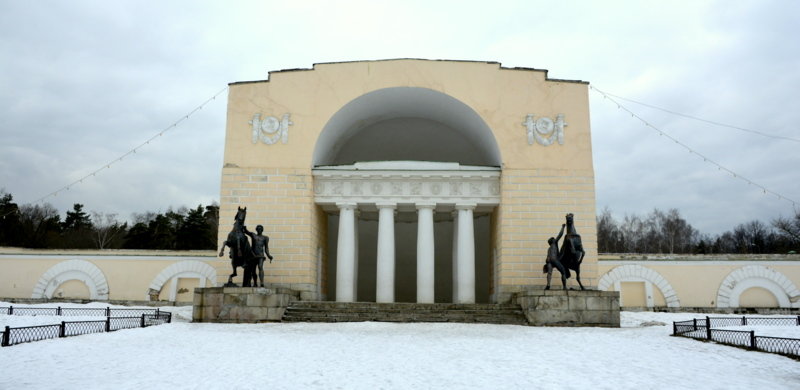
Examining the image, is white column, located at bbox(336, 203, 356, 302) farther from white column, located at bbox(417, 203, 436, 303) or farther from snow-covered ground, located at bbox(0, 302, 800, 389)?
snow-covered ground, located at bbox(0, 302, 800, 389)

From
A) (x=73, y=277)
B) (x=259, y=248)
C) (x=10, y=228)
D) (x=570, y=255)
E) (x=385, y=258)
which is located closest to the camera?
(x=570, y=255)

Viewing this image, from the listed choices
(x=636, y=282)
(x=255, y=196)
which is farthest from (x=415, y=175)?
(x=636, y=282)

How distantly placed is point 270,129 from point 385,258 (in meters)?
5.96

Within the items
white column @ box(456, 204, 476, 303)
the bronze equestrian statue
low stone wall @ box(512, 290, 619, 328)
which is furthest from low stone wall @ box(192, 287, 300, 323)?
the bronze equestrian statue

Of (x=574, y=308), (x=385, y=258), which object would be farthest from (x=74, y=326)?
(x=574, y=308)

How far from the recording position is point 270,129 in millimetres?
19594

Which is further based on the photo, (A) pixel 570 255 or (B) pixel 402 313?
(B) pixel 402 313

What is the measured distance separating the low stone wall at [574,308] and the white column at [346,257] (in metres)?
6.48

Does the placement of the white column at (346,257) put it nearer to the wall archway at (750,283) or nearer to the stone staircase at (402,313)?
the stone staircase at (402,313)

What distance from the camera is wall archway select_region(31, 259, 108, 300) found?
2330 centimetres

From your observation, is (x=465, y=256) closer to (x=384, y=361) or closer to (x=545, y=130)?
(x=545, y=130)

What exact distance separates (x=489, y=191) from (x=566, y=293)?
5.11m

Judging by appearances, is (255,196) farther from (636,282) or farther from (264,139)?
(636,282)

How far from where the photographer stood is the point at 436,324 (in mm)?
14852
